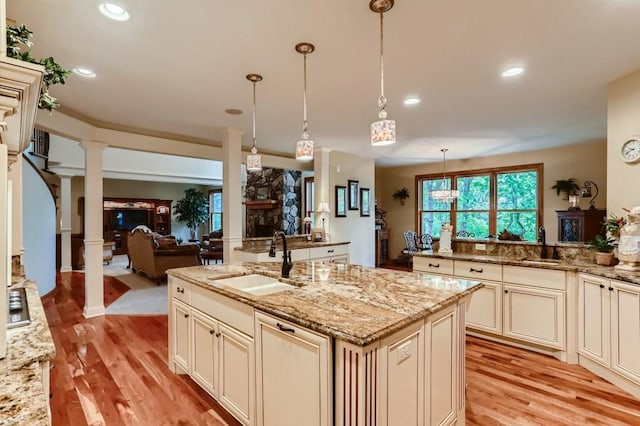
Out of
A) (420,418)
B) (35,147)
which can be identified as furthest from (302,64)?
(35,147)

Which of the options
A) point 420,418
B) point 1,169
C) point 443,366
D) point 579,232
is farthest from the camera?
point 579,232

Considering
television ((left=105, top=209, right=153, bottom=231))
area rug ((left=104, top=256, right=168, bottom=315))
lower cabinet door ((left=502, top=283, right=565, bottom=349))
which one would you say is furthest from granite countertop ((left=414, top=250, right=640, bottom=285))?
television ((left=105, top=209, right=153, bottom=231))

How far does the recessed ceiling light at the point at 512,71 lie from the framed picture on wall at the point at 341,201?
381 cm

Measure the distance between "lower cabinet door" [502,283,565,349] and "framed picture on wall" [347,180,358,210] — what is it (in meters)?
3.74

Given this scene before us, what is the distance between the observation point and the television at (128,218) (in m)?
11.2

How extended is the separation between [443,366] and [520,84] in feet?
9.11

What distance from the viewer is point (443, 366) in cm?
178

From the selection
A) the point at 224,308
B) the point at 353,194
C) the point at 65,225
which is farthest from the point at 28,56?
the point at 65,225

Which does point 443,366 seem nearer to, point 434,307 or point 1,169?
point 434,307

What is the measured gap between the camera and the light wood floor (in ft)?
7.12

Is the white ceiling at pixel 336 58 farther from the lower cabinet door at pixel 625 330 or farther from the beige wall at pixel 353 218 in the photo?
the beige wall at pixel 353 218

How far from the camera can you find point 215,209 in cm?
1269

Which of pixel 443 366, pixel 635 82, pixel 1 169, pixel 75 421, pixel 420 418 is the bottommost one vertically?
pixel 75 421

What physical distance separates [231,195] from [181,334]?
233 cm
